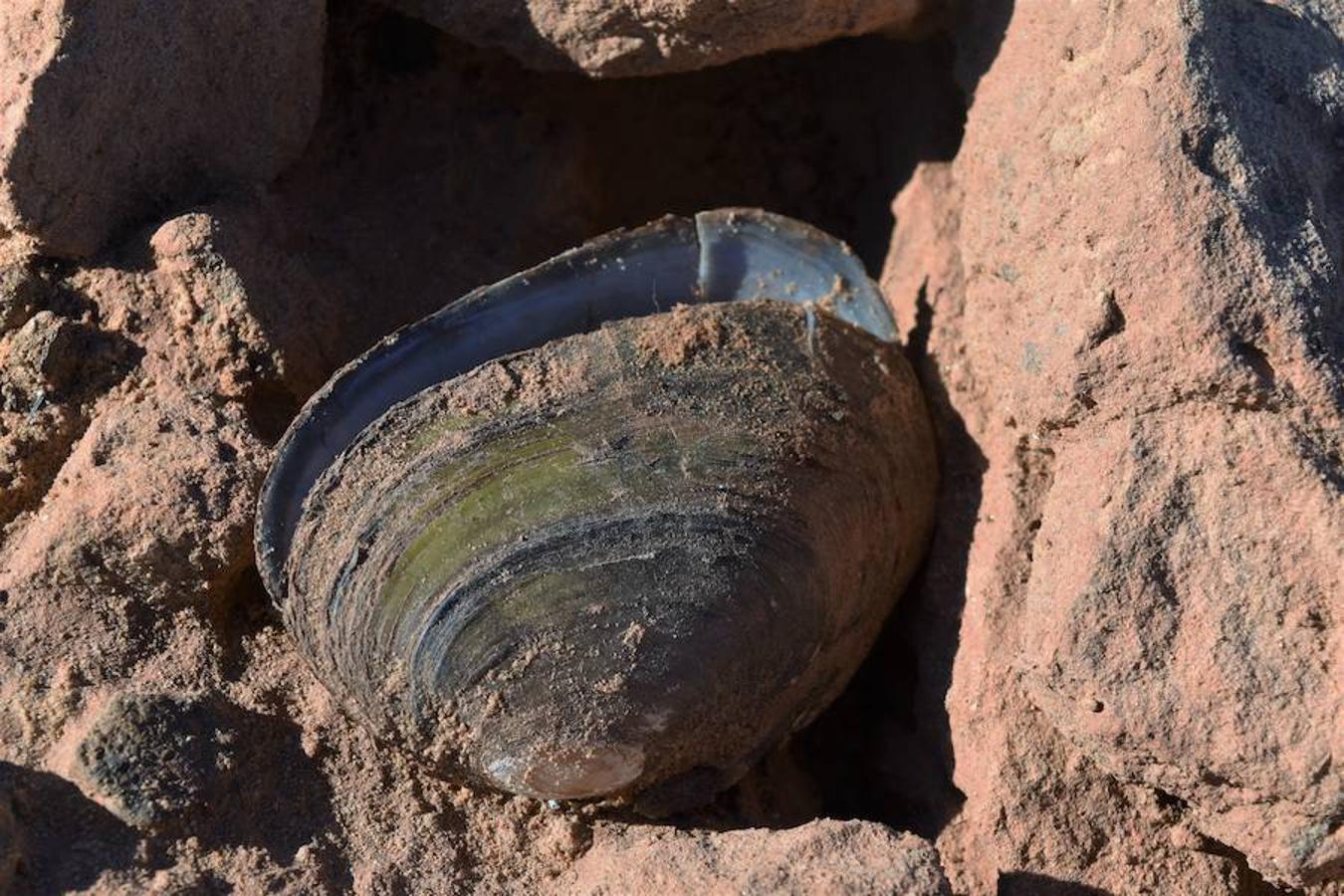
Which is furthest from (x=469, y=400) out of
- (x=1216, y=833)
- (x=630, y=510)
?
(x=1216, y=833)

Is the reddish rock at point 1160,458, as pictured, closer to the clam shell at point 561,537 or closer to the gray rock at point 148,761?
the clam shell at point 561,537

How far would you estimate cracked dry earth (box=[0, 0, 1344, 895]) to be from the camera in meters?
1.72

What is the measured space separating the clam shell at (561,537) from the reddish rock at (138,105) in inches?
21.2

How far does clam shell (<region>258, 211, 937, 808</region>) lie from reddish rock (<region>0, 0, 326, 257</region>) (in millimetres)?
537

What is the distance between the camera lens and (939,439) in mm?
2186

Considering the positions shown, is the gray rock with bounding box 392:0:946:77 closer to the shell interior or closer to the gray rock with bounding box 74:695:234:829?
the shell interior

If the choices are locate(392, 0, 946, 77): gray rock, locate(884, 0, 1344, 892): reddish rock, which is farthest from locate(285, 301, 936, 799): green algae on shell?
locate(392, 0, 946, 77): gray rock

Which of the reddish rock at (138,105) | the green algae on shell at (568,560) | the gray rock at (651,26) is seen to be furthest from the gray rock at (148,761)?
the gray rock at (651,26)

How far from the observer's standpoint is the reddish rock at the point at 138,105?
6.42 ft

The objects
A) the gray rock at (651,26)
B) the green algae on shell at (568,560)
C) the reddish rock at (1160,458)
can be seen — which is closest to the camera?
the reddish rock at (1160,458)

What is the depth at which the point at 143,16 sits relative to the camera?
203 cm

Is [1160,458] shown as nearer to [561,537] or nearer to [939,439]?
[939,439]

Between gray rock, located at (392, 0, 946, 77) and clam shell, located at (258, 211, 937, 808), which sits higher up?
gray rock, located at (392, 0, 946, 77)

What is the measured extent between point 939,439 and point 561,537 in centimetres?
70
